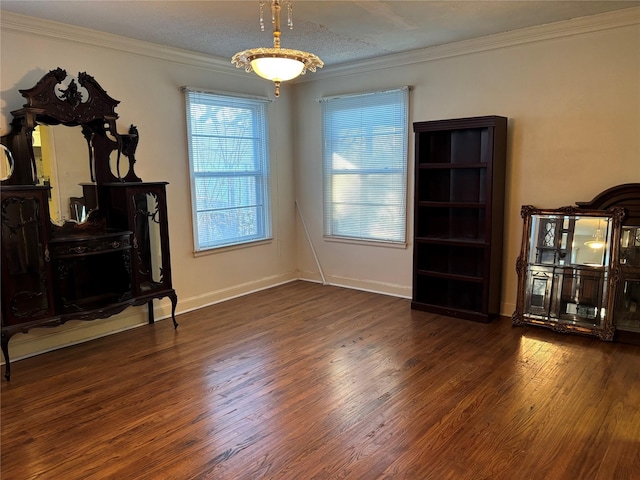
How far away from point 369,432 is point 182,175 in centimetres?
333

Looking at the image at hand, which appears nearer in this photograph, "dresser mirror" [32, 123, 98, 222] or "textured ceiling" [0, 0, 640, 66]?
"textured ceiling" [0, 0, 640, 66]

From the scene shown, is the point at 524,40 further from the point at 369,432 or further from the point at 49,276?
the point at 49,276

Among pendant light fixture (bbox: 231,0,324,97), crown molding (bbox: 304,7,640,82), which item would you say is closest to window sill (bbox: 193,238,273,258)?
crown molding (bbox: 304,7,640,82)

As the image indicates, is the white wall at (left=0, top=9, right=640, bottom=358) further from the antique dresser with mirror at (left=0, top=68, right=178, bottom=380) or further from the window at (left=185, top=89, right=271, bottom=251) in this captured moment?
the antique dresser with mirror at (left=0, top=68, right=178, bottom=380)

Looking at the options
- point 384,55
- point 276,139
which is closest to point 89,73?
point 276,139

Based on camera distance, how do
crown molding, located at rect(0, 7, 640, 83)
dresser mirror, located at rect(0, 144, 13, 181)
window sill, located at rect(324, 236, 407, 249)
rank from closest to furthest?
dresser mirror, located at rect(0, 144, 13, 181), crown molding, located at rect(0, 7, 640, 83), window sill, located at rect(324, 236, 407, 249)

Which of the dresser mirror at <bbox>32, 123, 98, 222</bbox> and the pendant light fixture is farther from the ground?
the pendant light fixture

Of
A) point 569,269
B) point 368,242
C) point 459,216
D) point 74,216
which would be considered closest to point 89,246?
point 74,216

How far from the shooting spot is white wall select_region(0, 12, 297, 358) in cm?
370

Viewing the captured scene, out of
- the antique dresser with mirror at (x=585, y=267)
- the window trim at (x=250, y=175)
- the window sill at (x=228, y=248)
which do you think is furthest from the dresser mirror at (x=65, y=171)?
the antique dresser with mirror at (x=585, y=267)

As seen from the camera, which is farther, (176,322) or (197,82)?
(197,82)

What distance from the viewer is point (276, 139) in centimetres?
586

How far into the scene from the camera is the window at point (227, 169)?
495 cm

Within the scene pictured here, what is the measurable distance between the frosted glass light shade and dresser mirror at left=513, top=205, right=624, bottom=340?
266cm
